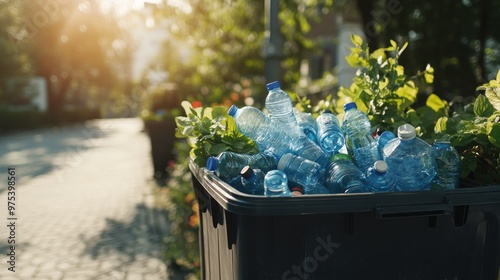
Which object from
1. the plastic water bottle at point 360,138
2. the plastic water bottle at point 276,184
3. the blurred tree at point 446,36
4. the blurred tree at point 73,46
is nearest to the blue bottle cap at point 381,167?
the plastic water bottle at point 360,138

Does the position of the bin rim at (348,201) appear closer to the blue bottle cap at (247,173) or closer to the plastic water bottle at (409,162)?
the blue bottle cap at (247,173)

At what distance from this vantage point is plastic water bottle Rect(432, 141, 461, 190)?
1.89 metres

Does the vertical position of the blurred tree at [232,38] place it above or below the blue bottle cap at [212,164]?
above

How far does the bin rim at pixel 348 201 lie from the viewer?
151 cm

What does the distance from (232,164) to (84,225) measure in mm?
4669

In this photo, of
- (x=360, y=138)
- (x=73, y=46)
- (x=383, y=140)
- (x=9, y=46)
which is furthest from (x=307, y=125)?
(x=73, y=46)

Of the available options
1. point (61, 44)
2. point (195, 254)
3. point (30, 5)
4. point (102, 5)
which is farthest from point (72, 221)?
point (61, 44)

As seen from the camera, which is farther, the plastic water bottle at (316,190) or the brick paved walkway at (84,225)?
the brick paved walkway at (84,225)

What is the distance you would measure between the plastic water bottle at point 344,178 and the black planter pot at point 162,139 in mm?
7036

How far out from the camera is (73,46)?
37.3 m

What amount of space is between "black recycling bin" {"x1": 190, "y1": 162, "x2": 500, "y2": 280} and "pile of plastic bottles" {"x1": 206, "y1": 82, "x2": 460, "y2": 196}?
15 cm

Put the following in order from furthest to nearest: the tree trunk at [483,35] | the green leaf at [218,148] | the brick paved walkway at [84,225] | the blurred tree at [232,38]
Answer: the blurred tree at [232,38]
the tree trunk at [483,35]
the brick paved walkway at [84,225]
the green leaf at [218,148]

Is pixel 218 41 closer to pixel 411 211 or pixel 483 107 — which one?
pixel 483 107

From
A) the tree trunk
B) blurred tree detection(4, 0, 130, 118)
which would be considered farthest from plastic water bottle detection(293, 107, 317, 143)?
blurred tree detection(4, 0, 130, 118)
